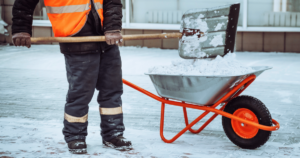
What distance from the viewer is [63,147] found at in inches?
104

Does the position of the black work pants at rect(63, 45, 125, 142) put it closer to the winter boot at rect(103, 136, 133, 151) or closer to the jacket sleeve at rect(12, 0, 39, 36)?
the winter boot at rect(103, 136, 133, 151)

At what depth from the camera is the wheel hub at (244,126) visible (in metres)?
2.47

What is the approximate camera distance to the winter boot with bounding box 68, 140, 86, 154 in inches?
98.2

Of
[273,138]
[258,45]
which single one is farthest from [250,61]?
[273,138]

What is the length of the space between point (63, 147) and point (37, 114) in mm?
1090

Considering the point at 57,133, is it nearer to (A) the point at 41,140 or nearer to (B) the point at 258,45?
(A) the point at 41,140

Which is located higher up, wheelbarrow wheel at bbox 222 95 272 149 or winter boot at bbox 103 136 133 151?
wheelbarrow wheel at bbox 222 95 272 149

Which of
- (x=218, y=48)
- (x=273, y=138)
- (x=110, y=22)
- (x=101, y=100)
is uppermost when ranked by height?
(x=110, y=22)

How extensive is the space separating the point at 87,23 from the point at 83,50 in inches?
7.7

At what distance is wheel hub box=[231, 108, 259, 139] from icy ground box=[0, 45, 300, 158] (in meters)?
0.12

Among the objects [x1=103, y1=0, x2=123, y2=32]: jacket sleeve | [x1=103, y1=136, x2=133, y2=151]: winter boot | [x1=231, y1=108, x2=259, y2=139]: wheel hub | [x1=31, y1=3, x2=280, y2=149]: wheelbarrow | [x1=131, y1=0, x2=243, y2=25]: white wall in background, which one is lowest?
[x1=103, y1=136, x2=133, y2=151]: winter boot

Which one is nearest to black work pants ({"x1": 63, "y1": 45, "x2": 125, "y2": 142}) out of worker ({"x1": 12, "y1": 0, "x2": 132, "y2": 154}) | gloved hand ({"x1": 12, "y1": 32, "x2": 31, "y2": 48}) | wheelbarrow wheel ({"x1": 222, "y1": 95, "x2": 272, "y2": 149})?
worker ({"x1": 12, "y1": 0, "x2": 132, "y2": 154})

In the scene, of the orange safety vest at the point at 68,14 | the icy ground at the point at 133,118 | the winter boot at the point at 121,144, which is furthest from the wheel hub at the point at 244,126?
the orange safety vest at the point at 68,14

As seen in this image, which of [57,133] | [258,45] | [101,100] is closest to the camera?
[101,100]
